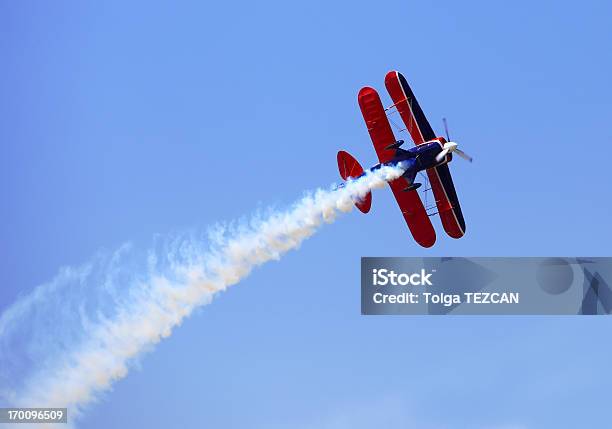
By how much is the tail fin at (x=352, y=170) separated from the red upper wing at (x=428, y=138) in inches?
117

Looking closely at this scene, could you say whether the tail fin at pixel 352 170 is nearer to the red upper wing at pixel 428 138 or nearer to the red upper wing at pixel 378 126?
the red upper wing at pixel 378 126

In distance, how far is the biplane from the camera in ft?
187

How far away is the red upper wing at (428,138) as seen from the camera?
193 ft

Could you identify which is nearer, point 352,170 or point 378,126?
point 378,126

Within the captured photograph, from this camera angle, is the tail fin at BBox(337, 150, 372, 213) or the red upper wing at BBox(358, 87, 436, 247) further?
the tail fin at BBox(337, 150, 372, 213)

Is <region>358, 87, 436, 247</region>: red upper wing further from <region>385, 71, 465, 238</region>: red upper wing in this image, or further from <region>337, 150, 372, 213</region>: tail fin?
<region>337, 150, 372, 213</region>: tail fin

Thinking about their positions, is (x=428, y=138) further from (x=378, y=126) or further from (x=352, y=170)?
(x=352, y=170)

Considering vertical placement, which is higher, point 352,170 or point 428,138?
point 428,138

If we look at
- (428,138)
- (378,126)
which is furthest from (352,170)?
(428,138)

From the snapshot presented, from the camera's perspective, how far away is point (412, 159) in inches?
2239

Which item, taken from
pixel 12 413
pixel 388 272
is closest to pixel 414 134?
pixel 388 272

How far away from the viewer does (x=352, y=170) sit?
58906 mm

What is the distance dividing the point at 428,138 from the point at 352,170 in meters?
3.83

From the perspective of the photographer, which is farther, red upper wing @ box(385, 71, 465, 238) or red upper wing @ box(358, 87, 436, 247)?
red upper wing @ box(385, 71, 465, 238)
